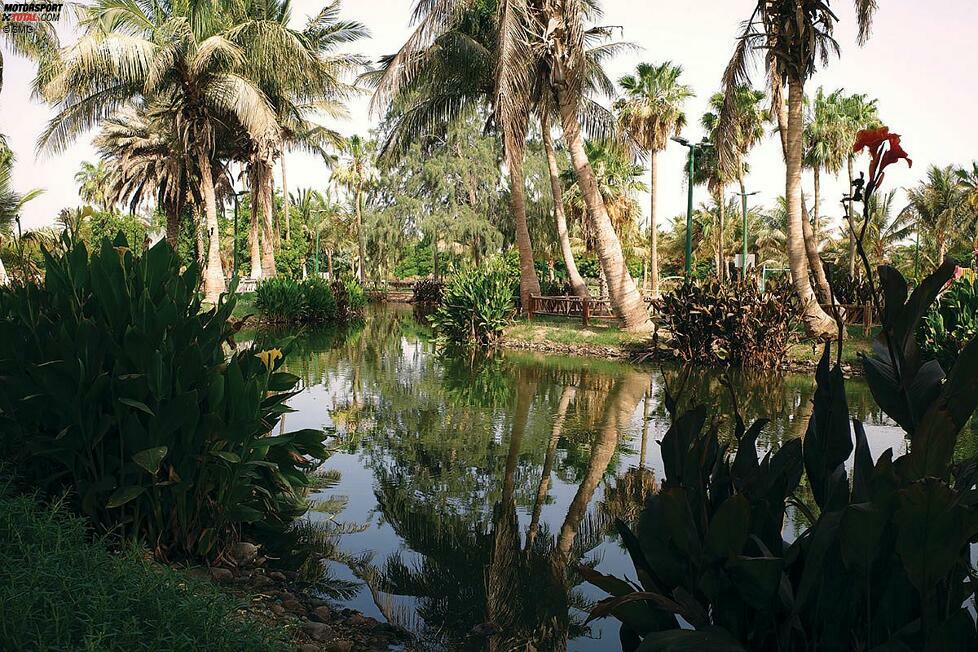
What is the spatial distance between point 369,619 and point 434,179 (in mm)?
30563

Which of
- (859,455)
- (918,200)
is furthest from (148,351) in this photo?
(918,200)

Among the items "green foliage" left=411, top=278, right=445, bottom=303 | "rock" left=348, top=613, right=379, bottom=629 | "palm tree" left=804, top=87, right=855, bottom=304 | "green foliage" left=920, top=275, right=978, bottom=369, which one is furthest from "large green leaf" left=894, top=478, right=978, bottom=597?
"palm tree" left=804, top=87, right=855, bottom=304

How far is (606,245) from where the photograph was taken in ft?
60.0

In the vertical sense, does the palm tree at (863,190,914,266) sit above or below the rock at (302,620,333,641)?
above

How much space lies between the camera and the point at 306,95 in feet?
99.5

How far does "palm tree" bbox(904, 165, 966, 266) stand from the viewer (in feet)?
134

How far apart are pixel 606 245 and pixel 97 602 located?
1627 cm

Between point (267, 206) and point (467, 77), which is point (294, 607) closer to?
point (467, 77)

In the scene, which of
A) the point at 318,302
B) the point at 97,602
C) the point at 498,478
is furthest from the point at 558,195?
the point at 97,602

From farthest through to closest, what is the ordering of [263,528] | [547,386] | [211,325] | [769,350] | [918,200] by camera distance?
[918,200], [769,350], [547,386], [263,528], [211,325]

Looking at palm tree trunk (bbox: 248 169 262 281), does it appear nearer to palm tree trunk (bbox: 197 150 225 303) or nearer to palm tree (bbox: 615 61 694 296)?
palm tree trunk (bbox: 197 150 225 303)

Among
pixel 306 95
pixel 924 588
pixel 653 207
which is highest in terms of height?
pixel 306 95

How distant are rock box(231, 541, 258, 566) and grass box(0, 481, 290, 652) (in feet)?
2.72

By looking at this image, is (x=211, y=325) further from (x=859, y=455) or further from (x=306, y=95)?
(x=306, y=95)
